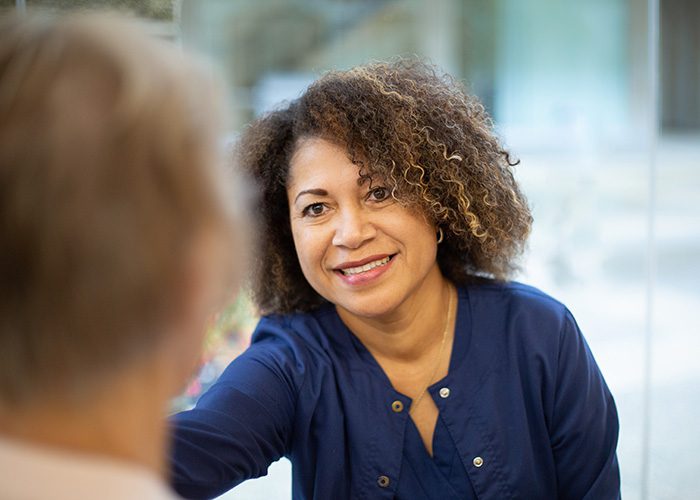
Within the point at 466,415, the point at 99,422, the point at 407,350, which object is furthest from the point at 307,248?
the point at 99,422

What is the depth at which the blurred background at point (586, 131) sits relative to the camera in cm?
237

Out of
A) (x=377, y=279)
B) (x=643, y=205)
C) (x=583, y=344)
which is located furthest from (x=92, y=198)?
(x=643, y=205)

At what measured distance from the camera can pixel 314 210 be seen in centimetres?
159

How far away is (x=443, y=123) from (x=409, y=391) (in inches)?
20.5

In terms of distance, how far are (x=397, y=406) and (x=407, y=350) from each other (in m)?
0.13

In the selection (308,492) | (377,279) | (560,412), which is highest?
(377,279)

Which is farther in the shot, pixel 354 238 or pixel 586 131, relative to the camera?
pixel 586 131

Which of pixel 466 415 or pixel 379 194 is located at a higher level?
pixel 379 194

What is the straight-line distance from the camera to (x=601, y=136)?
9070 mm

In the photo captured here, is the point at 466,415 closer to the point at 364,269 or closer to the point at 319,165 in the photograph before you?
the point at 364,269

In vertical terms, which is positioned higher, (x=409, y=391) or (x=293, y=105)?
(x=293, y=105)

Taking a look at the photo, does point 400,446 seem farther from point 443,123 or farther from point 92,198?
point 92,198

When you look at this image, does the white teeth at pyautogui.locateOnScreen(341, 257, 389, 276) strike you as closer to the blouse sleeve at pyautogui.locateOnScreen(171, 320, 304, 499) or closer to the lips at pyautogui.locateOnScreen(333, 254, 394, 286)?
the lips at pyautogui.locateOnScreen(333, 254, 394, 286)

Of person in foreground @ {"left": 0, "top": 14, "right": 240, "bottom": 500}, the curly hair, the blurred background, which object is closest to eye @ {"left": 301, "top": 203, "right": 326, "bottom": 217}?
the curly hair
